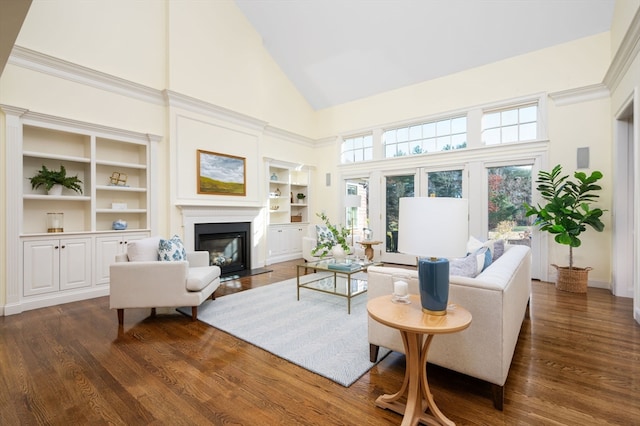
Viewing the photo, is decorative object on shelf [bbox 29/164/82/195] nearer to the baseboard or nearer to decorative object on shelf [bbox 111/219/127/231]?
decorative object on shelf [bbox 111/219/127/231]

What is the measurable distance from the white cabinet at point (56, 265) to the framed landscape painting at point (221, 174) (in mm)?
1944

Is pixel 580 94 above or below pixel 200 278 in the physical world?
above

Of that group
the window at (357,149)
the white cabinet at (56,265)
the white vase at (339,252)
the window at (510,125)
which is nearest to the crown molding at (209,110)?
the window at (357,149)

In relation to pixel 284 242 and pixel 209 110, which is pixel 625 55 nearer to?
pixel 209 110

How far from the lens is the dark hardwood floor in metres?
1.68

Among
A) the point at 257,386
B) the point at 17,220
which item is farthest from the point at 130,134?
the point at 257,386

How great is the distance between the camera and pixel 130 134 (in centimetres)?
442

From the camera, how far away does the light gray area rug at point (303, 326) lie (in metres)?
2.26

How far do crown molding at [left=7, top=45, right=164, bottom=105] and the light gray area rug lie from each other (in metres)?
3.38

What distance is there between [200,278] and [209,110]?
11.2 ft

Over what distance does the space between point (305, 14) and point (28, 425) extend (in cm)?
636

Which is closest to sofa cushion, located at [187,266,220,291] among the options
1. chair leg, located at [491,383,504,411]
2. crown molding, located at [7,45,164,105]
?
chair leg, located at [491,383,504,411]

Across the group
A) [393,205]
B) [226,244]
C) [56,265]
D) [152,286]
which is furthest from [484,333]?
[393,205]

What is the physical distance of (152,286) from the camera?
3029 mm
